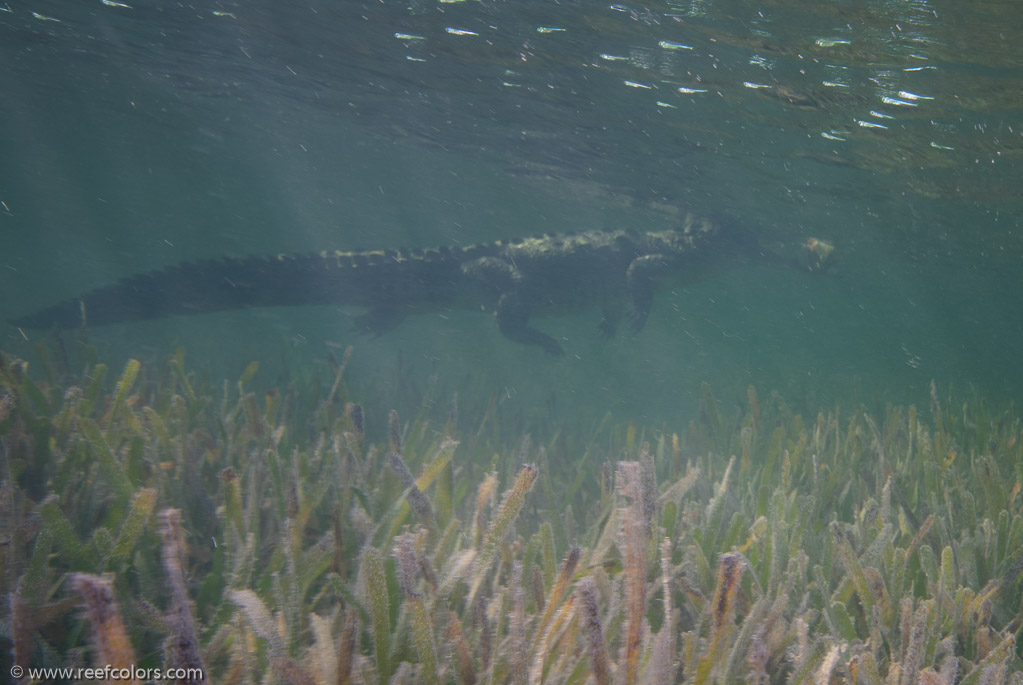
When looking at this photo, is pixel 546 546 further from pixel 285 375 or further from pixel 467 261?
pixel 467 261

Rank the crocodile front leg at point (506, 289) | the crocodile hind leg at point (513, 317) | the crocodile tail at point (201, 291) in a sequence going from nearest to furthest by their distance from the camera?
the crocodile tail at point (201, 291)
the crocodile hind leg at point (513, 317)
the crocodile front leg at point (506, 289)

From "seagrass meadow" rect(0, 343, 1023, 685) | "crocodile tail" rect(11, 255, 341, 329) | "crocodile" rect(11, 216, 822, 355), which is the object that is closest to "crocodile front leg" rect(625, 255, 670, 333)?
"crocodile" rect(11, 216, 822, 355)

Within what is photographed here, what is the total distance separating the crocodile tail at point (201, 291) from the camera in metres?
9.01

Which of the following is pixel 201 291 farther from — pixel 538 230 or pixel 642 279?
pixel 538 230

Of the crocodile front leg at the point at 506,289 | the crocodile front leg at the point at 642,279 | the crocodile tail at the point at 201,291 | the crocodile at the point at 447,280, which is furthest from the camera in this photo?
the crocodile front leg at the point at 642,279

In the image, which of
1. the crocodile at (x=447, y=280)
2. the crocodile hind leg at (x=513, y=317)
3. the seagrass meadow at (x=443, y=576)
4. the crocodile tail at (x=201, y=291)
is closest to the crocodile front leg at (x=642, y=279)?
the crocodile at (x=447, y=280)

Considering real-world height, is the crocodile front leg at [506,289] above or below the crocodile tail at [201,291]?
below

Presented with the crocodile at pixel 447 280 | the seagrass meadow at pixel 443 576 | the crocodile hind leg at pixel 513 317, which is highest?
the seagrass meadow at pixel 443 576

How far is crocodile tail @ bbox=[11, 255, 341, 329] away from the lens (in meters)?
9.01

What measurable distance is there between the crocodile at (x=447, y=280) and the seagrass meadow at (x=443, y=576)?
22.3 feet

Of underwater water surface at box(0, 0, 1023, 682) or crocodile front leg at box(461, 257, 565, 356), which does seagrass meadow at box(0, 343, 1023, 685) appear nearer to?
underwater water surface at box(0, 0, 1023, 682)

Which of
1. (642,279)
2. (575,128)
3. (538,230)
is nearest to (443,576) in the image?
(642,279)

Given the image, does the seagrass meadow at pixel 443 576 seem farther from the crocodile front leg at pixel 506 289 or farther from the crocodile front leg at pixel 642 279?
the crocodile front leg at pixel 642 279

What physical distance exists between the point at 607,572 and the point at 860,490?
2.57m
